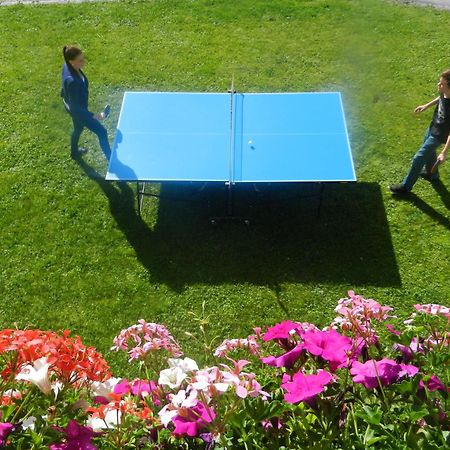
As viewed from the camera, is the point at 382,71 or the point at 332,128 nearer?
the point at 332,128

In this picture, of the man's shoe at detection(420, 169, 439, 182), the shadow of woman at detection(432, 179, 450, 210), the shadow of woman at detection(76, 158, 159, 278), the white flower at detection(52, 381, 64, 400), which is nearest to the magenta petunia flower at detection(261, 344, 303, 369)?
the white flower at detection(52, 381, 64, 400)

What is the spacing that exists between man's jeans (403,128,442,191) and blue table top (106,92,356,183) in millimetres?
884

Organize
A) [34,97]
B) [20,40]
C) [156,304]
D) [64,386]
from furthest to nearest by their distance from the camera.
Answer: [20,40] → [34,97] → [156,304] → [64,386]

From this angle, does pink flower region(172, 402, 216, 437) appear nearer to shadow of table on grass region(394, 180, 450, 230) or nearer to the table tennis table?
the table tennis table

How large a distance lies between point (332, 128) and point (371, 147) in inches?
44.4

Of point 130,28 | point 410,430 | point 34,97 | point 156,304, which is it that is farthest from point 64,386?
point 130,28

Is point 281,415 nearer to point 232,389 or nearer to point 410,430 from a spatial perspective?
point 232,389

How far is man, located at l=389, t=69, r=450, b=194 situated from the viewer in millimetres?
6250

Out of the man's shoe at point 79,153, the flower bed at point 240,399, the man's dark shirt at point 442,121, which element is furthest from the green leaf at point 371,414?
the man's shoe at point 79,153

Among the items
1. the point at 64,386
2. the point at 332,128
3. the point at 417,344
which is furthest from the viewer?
the point at 332,128

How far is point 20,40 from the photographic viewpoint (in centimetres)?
1014

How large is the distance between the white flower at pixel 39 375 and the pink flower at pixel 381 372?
2.98 feet

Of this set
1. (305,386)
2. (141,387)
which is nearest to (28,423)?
(141,387)

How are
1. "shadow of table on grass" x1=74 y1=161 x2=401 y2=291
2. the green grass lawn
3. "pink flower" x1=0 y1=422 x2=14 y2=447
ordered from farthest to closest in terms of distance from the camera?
"shadow of table on grass" x1=74 y1=161 x2=401 y2=291
the green grass lawn
"pink flower" x1=0 y1=422 x2=14 y2=447
